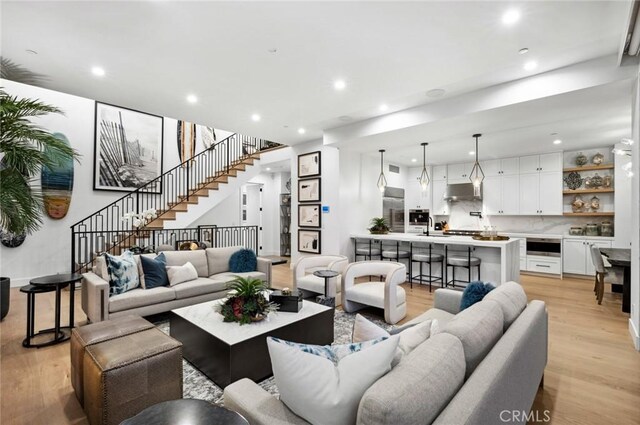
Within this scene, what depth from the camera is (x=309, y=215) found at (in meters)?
6.68

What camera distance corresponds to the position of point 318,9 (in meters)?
2.53

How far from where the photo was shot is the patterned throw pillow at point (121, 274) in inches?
135

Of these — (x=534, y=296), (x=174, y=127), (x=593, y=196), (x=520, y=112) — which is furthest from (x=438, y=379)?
(x=174, y=127)

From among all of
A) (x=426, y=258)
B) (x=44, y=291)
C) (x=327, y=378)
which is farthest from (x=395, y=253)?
(x=44, y=291)

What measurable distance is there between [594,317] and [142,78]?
255 inches

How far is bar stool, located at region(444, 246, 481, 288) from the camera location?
16.0 feet

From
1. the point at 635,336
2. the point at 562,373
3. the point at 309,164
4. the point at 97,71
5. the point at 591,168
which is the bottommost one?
the point at 562,373

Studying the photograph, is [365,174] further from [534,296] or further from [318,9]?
[318,9]

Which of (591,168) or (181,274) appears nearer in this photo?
(181,274)

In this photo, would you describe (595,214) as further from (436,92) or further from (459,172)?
(436,92)

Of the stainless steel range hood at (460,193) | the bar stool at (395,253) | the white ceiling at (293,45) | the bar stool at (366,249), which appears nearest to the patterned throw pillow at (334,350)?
the white ceiling at (293,45)

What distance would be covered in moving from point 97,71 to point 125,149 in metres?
3.76

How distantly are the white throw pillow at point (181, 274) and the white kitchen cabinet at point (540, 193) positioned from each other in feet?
23.1

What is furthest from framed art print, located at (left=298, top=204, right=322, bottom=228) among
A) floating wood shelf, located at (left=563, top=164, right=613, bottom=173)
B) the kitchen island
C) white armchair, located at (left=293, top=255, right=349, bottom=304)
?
floating wood shelf, located at (left=563, top=164, right=613, bottom=173)
